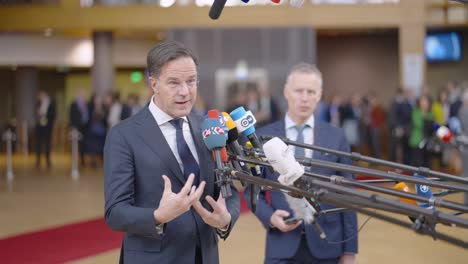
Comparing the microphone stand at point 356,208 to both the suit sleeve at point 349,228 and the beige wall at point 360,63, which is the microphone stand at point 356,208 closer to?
the suit sleeve at point 349,228

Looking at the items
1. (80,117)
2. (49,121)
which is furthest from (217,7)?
(49,121)

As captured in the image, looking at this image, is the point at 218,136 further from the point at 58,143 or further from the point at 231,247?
the point at 58,143

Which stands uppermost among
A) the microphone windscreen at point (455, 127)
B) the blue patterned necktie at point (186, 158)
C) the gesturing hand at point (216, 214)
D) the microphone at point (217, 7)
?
the microphone at point (217, 7)

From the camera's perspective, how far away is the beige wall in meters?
25.8

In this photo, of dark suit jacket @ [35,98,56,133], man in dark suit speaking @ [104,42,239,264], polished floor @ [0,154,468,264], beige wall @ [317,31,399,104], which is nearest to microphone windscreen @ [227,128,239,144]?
man in dark suit speaking @ [104,42,239,264]

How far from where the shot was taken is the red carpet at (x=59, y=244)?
297 inches

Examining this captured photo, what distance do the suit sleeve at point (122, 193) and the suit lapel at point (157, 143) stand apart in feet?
0.25

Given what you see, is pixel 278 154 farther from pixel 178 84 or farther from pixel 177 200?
pixel 178 84

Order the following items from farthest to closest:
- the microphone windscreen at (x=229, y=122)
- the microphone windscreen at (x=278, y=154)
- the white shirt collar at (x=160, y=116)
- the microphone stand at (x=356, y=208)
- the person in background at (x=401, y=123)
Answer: the person in background at (x=401, y=123), the white shirt collar at (x=160, y=116), the microphone windscreen at (x=229, y=122), the microphone windscreen at (x=278, y=154), the microphone stand at (x=356, y=208)

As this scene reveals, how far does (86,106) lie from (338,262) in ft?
→ 51.3

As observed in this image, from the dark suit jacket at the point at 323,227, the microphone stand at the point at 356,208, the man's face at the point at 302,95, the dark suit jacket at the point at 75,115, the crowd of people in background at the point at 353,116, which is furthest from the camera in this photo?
the dark suit jacket at the point at 75,115

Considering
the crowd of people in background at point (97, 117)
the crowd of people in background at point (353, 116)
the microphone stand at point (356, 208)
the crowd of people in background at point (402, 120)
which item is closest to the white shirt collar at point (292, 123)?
the microphone stand at point (356, 208)

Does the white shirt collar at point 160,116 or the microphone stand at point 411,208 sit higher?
the white shirt collar at point 160,116

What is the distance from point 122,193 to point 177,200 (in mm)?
318
